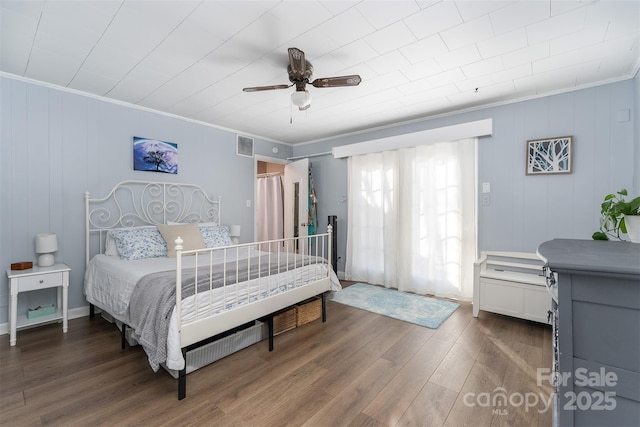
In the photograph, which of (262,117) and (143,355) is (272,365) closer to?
(143,355)

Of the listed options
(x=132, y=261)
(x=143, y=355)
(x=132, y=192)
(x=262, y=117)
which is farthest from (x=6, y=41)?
(x=143, y=355)

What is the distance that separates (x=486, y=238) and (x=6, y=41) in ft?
16.2

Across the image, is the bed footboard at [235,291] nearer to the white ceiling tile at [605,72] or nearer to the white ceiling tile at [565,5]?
the white ceiling tile at [565,5]

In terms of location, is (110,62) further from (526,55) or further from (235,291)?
(526,55)

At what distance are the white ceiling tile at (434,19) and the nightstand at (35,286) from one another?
12.0ft

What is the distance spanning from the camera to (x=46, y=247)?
268cm

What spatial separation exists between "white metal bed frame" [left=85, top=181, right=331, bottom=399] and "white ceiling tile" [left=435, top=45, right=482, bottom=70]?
1887mm

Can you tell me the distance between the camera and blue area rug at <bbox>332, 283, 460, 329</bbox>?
3049 mm

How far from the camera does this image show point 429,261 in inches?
150

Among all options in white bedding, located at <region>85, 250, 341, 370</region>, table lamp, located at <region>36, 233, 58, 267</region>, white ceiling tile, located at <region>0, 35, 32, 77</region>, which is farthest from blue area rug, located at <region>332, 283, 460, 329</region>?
white ceiling tile, located at <region>0, 35, 32, 77</region>

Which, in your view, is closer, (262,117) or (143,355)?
(143,355)

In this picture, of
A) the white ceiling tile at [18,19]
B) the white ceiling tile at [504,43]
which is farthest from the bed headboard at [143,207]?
the white ceiling tile at [504,43]

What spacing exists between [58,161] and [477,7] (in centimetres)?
401

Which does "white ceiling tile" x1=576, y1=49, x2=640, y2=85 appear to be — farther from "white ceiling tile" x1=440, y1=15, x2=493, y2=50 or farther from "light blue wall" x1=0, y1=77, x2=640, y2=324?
"white ceiling tile" x1=440, y1=15, x2=493, y2=50
